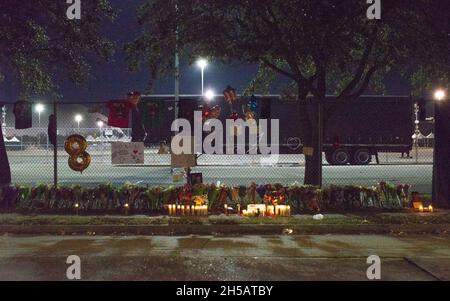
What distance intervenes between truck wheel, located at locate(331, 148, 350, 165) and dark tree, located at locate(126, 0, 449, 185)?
17.2 metres

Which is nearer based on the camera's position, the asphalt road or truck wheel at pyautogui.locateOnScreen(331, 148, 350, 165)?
the asphalt road

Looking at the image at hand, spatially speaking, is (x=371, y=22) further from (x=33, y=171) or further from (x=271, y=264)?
(x=33, y=171)

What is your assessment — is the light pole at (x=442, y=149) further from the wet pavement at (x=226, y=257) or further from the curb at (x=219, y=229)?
the wet pavement at (x=226, y=257)

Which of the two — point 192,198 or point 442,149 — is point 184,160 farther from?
point 442,149

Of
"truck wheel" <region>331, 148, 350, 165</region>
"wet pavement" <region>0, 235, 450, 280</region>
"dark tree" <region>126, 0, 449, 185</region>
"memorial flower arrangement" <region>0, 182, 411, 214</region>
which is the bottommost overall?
"wet pavement" <region>0, 235, 450, 280</region>

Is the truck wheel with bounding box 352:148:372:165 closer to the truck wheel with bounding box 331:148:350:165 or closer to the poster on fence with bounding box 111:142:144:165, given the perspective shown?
the truck wheel with bounding box 331:148:350:165

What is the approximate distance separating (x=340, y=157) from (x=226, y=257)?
24.3 meters

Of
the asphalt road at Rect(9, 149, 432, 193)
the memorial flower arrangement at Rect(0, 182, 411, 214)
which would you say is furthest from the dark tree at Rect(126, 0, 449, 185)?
the asphalt road at Rect(9, 149, 432, 193)

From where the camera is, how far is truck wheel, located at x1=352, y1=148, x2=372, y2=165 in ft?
104

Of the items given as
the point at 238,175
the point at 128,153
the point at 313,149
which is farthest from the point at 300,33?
the point at 238,175

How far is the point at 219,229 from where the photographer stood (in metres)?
10.9

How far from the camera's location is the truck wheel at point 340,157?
31516mm

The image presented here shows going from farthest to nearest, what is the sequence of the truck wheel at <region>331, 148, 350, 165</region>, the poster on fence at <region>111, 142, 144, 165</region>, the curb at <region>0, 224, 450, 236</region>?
the truck wheel at <region>331, 148, 350, 165</region> → the poster on fence at <region>111, 142, 144, 165</region> → the curb at <region>0, 224, 450, 236</region>
